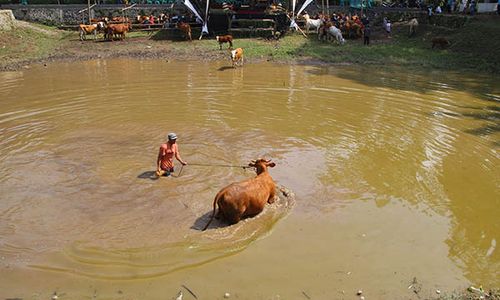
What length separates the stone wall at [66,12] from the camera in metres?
34.3

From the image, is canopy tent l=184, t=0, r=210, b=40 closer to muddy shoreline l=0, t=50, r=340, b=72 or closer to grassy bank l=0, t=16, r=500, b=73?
grassy bank l=0, t=16, r=500, b=73

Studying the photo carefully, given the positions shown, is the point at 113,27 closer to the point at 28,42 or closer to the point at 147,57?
the point at 28,42

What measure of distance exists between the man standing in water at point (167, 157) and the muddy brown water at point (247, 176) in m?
0.26

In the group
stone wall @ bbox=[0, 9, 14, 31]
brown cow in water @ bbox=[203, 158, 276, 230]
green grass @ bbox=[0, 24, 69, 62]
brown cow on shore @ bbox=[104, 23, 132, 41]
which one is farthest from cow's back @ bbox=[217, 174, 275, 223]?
stone wall @ bbox=[0, 9, 14, 31]

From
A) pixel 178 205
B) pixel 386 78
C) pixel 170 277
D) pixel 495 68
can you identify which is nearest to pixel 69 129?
pixel 178 205

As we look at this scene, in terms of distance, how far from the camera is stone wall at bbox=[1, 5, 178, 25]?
34312mm

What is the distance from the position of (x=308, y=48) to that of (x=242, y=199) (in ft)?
71.0

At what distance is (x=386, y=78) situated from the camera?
21625mm

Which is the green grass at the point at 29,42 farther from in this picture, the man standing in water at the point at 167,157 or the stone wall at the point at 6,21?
the man standing in water at the point at 167,157

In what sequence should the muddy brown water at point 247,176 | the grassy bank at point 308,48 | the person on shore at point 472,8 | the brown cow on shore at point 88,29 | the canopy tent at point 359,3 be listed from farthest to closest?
the canopy tent at point 359,3 → the person on shore at point 472,8 → the brown cow on shore at point 88,29 → the grassy bank at point 308,48 → the muddy brown water at point 247,176

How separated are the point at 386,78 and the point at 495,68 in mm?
6074

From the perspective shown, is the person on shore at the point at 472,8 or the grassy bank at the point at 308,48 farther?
the person on shore at the point at 472,8

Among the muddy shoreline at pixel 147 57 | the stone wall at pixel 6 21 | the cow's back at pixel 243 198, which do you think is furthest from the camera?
the stone wall at pixel 6 21

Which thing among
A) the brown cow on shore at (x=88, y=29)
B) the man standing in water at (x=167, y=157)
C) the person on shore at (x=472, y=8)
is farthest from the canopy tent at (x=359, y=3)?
the man standing in water at (x=167, y=157)
